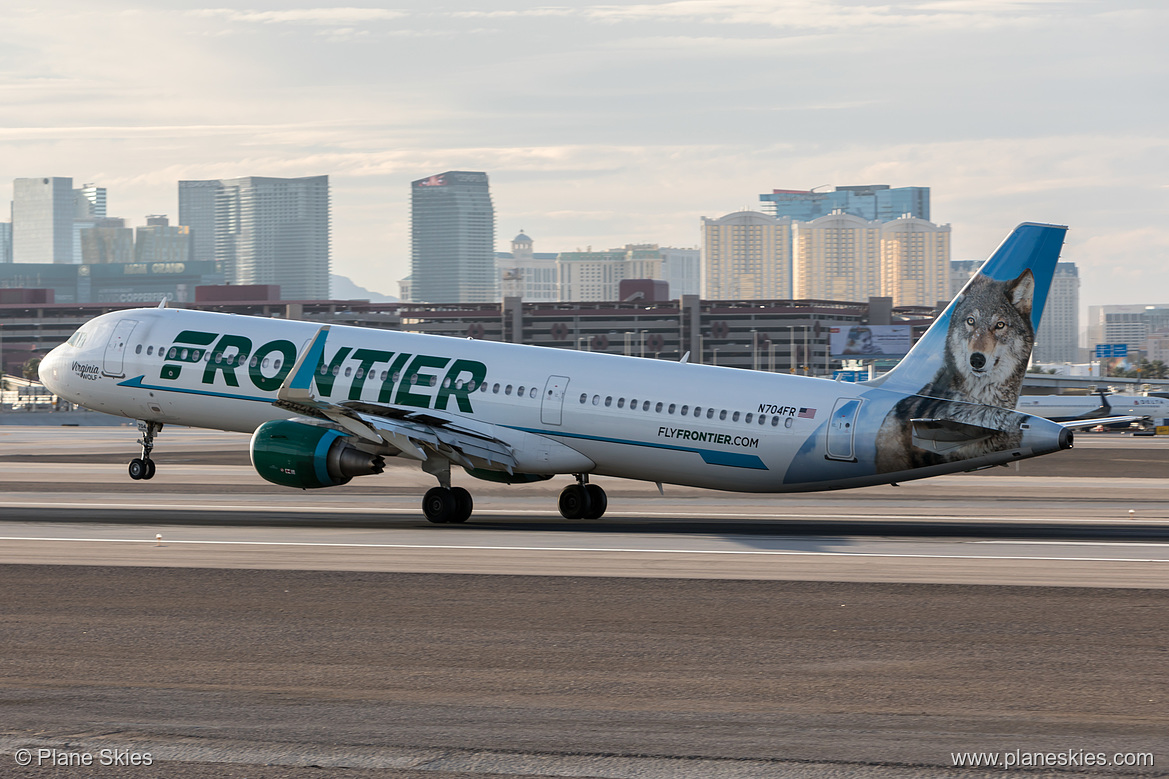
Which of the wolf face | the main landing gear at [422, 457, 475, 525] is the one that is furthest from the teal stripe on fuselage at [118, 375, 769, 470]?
the wolf face

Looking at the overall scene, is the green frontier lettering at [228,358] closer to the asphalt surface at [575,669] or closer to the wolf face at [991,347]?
the asphalt surface at [575,669]

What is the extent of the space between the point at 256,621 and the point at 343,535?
11.3 m

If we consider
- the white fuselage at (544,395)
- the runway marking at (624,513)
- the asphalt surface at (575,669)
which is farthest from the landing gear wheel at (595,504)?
the asphalt surface at (575,669)

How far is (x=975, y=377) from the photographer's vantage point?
3066cm

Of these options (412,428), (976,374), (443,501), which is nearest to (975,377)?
(976,374)

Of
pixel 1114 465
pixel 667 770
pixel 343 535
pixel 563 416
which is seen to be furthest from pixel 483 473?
pixel 1114 465

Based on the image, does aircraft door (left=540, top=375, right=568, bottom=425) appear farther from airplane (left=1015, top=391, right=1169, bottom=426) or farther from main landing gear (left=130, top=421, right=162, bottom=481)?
airplane (left=1015, top=391, right=1169, bottom=426)

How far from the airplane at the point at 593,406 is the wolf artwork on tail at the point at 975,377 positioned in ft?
0.11

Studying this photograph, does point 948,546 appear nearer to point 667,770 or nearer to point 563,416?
point 563,416

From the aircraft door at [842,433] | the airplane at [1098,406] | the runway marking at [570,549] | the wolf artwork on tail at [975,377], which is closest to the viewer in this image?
the runway marking at [570,549]

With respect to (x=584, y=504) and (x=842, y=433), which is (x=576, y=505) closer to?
(x=584, y=504)

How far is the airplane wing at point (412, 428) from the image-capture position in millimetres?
31812

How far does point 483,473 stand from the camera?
34094 mm

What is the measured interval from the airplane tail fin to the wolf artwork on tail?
2 centimetres
